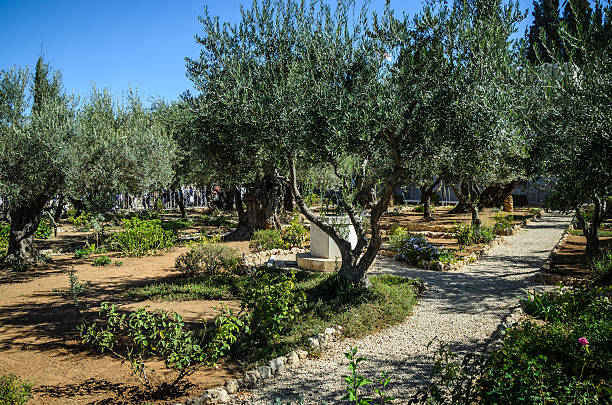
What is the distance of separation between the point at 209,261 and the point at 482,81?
Result: 27.0ft

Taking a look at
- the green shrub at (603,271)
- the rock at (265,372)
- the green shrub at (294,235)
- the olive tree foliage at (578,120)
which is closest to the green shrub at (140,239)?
the green shrub at (294,235)

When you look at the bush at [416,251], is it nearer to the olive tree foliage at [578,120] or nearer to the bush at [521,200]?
the olive tree foliage at [578,120]

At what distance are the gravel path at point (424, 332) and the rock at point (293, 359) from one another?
→ 124 mm

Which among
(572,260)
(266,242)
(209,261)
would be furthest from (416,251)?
(209,261)

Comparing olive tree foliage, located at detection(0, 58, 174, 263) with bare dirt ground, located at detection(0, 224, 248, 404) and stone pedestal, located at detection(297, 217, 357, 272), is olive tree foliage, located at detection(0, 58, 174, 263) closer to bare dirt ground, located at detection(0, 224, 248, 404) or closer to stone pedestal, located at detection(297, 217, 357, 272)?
bare dirt ground, located at detection(0, 224, 248, 404)

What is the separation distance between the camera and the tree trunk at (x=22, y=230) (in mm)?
13508

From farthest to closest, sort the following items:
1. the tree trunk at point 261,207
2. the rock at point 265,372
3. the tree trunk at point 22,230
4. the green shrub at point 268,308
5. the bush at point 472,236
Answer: the tree trunk at point 261,207 → the bush at point 472,236 → the tree trunk at point 22,230 → the green shrub at point 268,308 → the rock at point 265,372

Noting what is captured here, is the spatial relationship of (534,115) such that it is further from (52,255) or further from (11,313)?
(52,255)

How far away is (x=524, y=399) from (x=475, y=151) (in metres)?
4.20

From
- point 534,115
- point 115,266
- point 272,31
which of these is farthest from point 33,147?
point 534,115

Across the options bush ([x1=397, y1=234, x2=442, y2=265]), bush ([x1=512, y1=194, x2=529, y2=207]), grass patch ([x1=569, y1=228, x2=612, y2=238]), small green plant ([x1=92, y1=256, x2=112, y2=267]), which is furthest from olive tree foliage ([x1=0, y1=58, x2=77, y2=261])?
bush ([x1=512, y1=194, x2=529, y2=207])

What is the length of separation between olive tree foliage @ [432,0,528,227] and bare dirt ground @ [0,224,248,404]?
5007 millimetres

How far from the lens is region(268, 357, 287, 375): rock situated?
17.6 feet

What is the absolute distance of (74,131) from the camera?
40.0 feet
